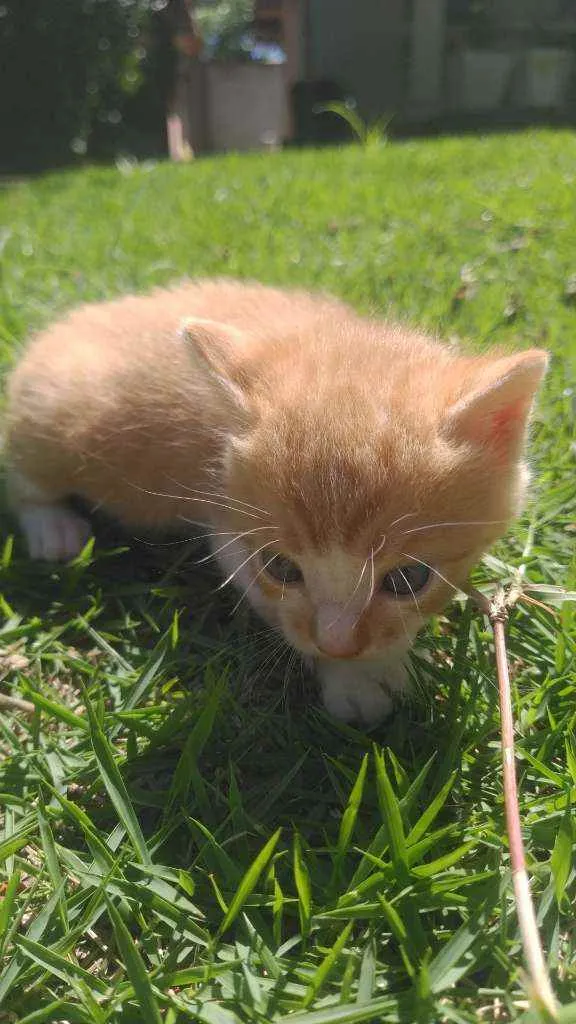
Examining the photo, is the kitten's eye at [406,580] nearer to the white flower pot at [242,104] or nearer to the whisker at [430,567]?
the whisker at [430,567]

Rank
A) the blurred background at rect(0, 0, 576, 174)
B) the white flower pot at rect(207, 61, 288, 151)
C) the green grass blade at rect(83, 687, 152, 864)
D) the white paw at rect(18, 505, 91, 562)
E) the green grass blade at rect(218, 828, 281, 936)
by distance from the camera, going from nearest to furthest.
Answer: the green grass blade at rect(218, 828, 281, 936), the green grass blade at rect(83, 687, 152, 864), the white paw at rect(18, 505, 91, 562), the blurred background at rect(0, 0, 576, 174), the white flower pot at rect(207, 61, 288, 151)

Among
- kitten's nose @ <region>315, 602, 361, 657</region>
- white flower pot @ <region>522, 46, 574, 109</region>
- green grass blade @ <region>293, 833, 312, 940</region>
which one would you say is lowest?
green grass blade @ <region>293, 833, 312, 940</region>

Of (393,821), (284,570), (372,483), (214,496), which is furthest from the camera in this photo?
(214,496)

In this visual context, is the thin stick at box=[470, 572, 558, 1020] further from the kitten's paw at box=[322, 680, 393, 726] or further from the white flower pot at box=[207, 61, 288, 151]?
the white flower pot at box=[207, 61, 288, 151]

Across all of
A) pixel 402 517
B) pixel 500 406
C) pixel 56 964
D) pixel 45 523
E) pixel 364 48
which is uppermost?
pixel 364 48

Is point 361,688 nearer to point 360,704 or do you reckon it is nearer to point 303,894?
point 360,704

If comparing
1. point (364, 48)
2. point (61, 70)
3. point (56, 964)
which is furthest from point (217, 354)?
point (364, 48)

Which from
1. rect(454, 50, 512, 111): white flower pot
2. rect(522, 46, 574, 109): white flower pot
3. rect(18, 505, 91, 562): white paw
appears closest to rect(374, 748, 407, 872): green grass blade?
rect(18, 505, 91, 562): white paw

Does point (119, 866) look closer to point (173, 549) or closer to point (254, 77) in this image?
point (173, 549)
